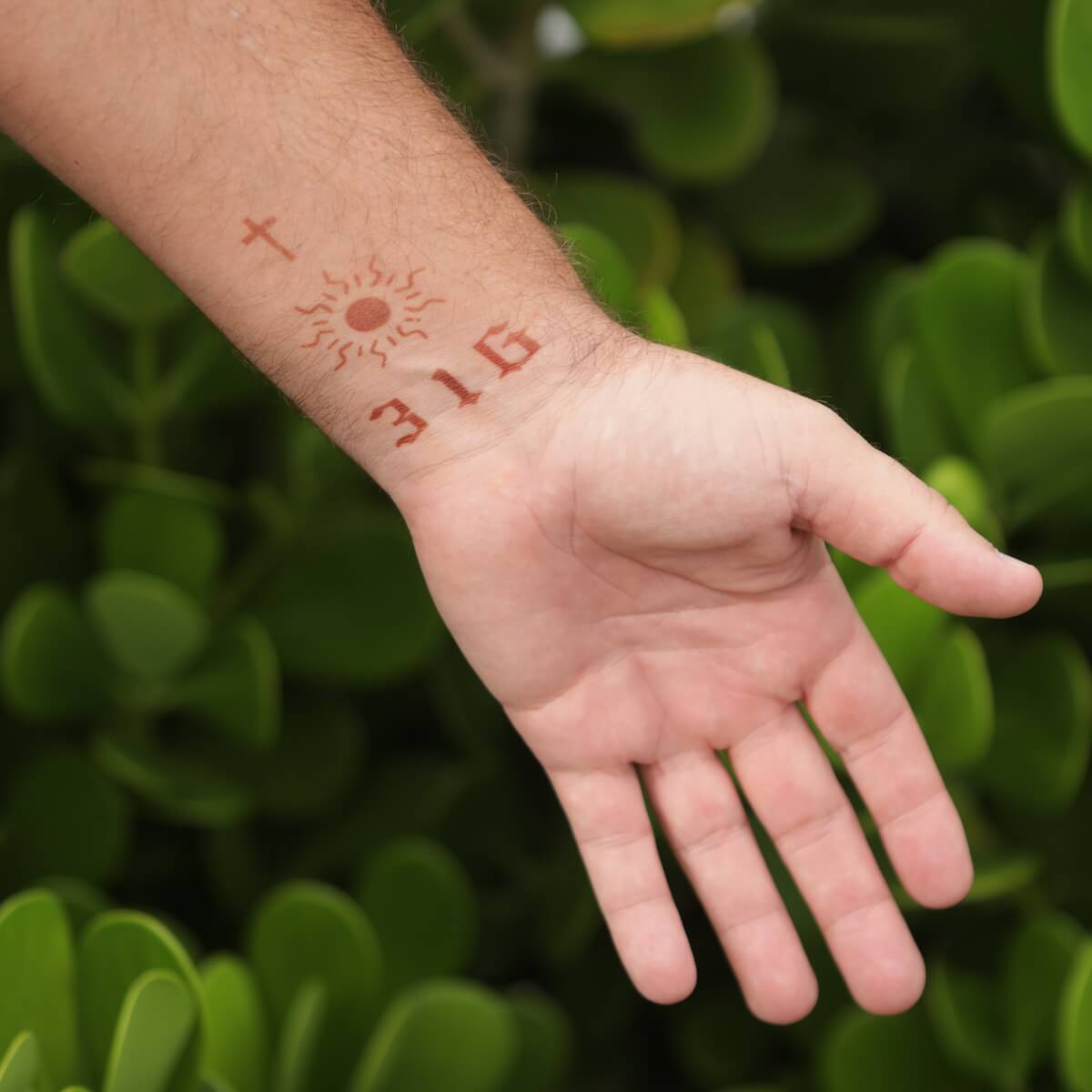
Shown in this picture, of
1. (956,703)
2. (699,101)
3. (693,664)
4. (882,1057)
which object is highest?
(699,101)

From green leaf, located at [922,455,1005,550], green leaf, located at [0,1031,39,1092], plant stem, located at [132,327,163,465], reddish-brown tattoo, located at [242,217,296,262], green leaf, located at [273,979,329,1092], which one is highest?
reddish-brown tattoo, located at [242,217,296,262]

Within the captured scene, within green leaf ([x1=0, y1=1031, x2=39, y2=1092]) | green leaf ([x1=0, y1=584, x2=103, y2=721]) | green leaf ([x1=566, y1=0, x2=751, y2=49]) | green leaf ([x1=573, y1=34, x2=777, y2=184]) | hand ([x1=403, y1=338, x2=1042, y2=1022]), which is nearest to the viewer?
green leaf ([x1=0, y1=1031, x2=39, y2=1092])

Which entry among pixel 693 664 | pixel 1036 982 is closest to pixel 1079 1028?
pixel 1036 982

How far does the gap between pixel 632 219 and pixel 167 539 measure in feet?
1.66

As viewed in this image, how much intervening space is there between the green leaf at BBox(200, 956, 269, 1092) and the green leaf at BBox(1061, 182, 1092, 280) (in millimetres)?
761

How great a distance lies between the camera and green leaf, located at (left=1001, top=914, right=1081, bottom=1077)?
911 millimetres

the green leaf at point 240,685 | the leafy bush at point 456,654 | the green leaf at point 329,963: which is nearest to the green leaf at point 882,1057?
the leafy bush at point 456,654

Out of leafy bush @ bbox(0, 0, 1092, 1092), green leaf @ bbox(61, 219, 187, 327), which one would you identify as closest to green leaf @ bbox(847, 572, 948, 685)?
leafy bush @ bbox(0, 0, 1092, 1092)

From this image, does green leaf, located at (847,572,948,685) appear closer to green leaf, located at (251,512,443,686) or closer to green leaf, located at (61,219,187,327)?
green leaf, located at (251,512,443,686)

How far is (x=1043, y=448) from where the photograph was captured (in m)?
0.90

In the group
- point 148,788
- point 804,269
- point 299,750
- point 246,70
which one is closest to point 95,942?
point 148,788

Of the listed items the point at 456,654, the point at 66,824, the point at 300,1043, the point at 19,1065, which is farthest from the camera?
the point at 456,654

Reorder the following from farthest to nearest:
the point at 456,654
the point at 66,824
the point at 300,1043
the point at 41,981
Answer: the point at 456,654, the point at 66,824, the point at 300,1043, the point at 41,981

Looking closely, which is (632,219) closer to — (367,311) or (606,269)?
(606,269)
